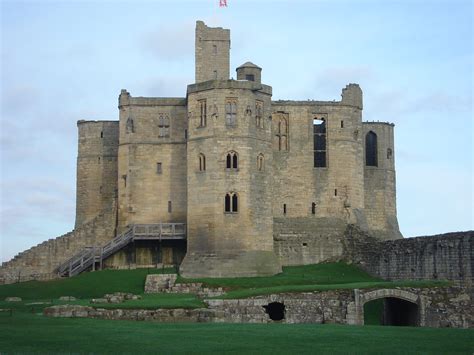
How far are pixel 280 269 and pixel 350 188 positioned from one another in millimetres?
9060

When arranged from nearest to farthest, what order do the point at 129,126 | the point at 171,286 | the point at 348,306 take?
the point at 348,306
the point at 171,286
the point at 129,126

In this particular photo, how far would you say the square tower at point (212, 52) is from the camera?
6681cm

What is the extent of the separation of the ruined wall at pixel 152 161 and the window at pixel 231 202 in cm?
551

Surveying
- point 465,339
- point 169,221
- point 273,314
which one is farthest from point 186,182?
point 465,339

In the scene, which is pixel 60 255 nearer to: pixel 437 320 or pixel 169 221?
pixel 169 221

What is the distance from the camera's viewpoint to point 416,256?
55.9 m

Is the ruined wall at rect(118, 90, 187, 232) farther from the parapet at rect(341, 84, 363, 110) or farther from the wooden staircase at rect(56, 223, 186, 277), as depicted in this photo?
the parapet at rect(341, 84, 363, 110)

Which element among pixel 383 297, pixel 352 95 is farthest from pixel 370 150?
pixel 383 297

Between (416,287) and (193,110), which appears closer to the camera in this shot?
(416,287)

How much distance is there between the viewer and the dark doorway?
4904cm

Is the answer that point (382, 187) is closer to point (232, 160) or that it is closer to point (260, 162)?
point (260, 162)

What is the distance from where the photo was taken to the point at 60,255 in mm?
65250

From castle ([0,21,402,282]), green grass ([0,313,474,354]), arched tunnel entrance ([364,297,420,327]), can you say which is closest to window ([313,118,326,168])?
castle ([0,21,402,282])

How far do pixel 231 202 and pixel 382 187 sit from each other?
15581 millimetres
